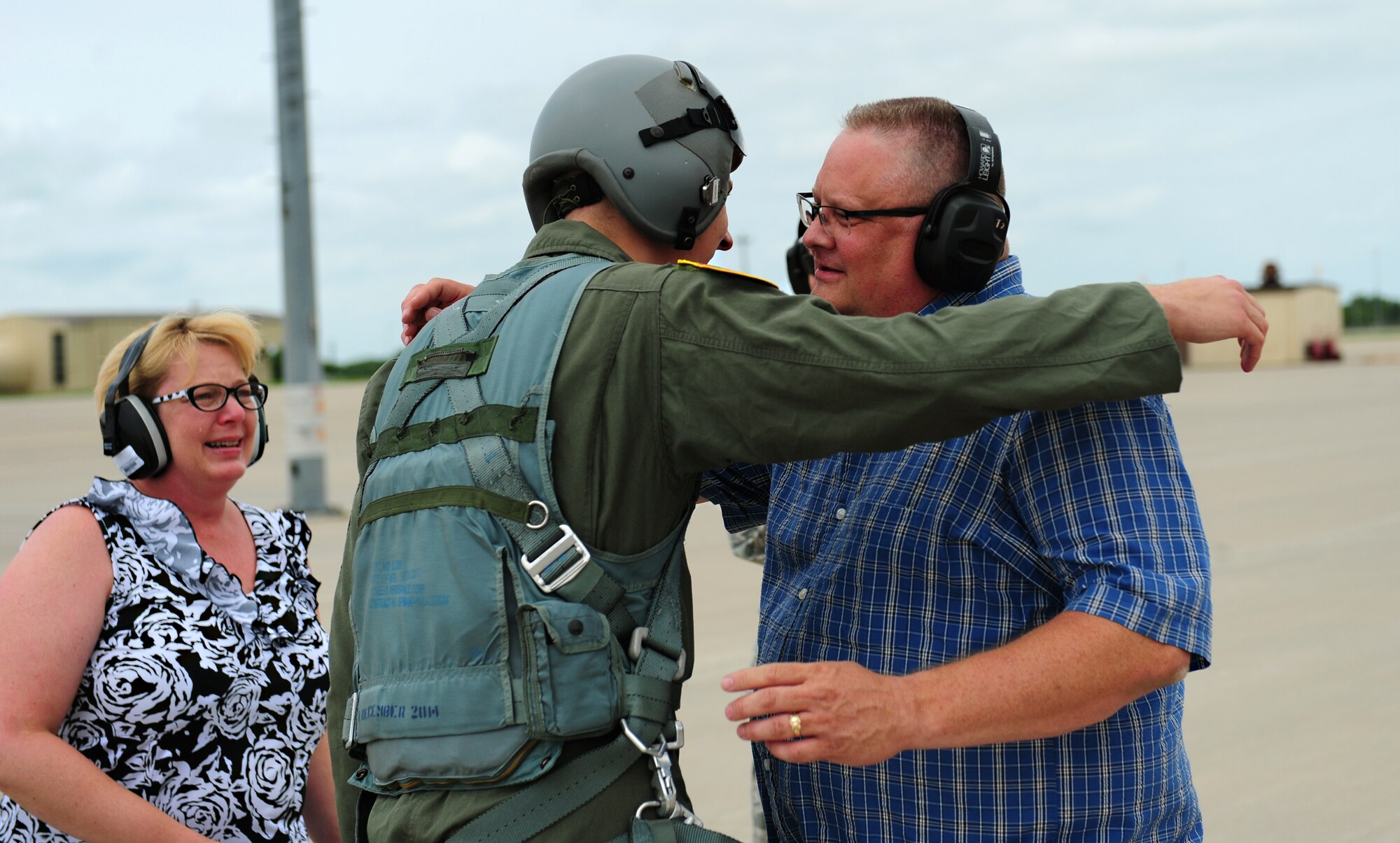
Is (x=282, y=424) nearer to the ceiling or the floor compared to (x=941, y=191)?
nearer to the floor

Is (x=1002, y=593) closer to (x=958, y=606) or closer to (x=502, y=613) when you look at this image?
(x=958, y=606)

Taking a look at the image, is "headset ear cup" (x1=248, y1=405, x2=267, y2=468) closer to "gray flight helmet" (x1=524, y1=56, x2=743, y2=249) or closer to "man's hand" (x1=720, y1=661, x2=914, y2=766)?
"gray flight helmet" (x1=524, y1=56, x2=743, y2=249)

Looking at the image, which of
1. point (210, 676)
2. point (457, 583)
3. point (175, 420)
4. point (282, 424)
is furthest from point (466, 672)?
point (282, 424)

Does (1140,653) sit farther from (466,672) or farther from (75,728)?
(75,728)

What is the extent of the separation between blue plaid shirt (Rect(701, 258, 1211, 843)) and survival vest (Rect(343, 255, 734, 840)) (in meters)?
0.45

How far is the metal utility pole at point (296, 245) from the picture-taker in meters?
12.5

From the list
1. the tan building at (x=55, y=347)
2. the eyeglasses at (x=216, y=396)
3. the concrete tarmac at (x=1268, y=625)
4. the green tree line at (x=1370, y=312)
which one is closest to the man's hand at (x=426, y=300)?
the eyeglasses at (x=216, y=396)

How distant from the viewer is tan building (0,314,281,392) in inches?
2537

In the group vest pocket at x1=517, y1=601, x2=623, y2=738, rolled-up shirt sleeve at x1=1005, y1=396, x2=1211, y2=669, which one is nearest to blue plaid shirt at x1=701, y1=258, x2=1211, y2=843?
rolled-up shirt sleeve at x1=1005, y1=396, x2=1211, y2=669

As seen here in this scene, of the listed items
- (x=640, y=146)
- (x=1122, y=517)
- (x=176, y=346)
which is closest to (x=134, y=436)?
(x=176, y=346)

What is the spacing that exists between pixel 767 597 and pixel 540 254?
0.84m

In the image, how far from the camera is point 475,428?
1861 millimetres

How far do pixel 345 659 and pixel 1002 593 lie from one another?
1.13 m

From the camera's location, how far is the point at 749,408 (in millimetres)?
1799
